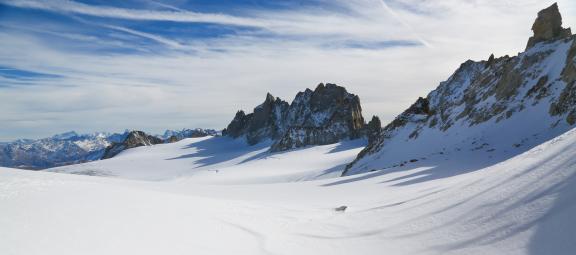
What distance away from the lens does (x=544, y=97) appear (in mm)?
36562

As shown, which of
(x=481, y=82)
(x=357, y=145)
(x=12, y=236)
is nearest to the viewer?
(x=12, y=236)

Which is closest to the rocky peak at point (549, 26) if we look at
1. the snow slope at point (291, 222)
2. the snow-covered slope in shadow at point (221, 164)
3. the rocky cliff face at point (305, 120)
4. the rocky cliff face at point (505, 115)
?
the rocky cliff face at point (505, 115)

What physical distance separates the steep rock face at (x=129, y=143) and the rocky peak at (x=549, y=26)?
15413 centimetres

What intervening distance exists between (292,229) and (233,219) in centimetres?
202

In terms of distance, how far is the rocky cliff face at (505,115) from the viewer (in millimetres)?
32844

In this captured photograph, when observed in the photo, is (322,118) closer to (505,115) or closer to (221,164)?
(221,164)

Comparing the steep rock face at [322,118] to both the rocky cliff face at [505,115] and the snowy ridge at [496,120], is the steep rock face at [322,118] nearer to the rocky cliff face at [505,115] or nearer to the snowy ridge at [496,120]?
the rocky cliff face at [505,115]

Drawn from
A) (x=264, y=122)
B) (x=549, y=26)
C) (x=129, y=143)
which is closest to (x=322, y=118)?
(x=264, y=122)

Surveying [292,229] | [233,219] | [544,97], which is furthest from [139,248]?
[544,97]

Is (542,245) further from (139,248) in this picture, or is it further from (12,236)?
(12,236)

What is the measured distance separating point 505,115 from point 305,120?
119 meters

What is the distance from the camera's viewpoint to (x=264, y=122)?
17612 centimetres

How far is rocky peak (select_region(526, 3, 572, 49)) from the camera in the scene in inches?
1882

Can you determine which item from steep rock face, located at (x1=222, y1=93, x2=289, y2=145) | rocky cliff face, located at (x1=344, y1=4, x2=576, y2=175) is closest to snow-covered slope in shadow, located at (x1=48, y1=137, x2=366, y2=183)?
steep rock face, located at (x1=222, y1=93, x2=289, y2=145)
